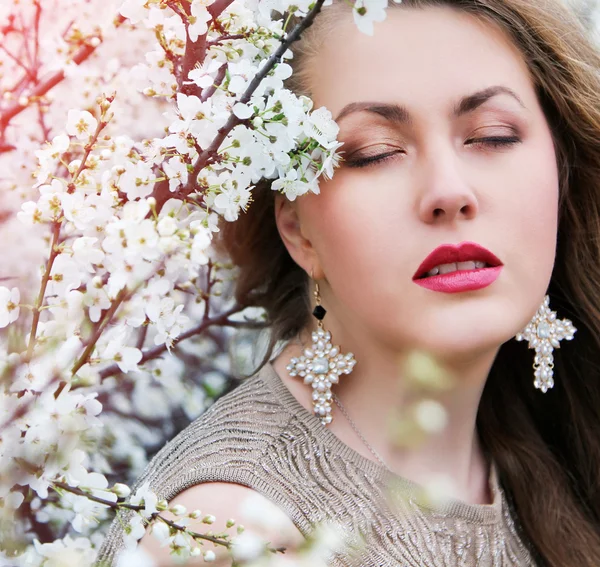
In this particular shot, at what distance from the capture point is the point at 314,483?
1.69 metres

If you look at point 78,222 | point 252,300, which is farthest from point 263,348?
point 78,222

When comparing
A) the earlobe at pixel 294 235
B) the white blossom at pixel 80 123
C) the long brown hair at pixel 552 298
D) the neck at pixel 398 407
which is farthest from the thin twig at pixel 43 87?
the neck at pixel 398 407

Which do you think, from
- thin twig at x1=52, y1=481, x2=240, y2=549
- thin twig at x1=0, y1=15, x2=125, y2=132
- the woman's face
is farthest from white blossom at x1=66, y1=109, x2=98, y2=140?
the woman's face

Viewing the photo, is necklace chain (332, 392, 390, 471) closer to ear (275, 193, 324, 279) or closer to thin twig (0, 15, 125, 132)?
ear (275, 193, 324, 279)

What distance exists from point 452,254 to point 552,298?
0.86m

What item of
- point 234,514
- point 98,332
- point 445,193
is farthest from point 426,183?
point 98,332

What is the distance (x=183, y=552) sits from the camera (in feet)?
3.08

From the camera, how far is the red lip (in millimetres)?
1569

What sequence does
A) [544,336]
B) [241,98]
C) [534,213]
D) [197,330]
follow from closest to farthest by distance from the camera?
[241,98] → [534,213] → [544,336] → [197,330]

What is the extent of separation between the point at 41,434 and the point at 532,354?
75.0 inches

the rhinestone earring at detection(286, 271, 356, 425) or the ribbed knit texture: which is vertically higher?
the rhinestone earring at detection(286, 271, 356, 425)

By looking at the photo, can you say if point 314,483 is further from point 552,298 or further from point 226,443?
point 552,298

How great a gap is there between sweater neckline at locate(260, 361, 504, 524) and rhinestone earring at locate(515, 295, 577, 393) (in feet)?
1.29

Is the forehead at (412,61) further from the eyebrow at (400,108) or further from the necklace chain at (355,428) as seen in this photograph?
the necklace chain at (355,428)
